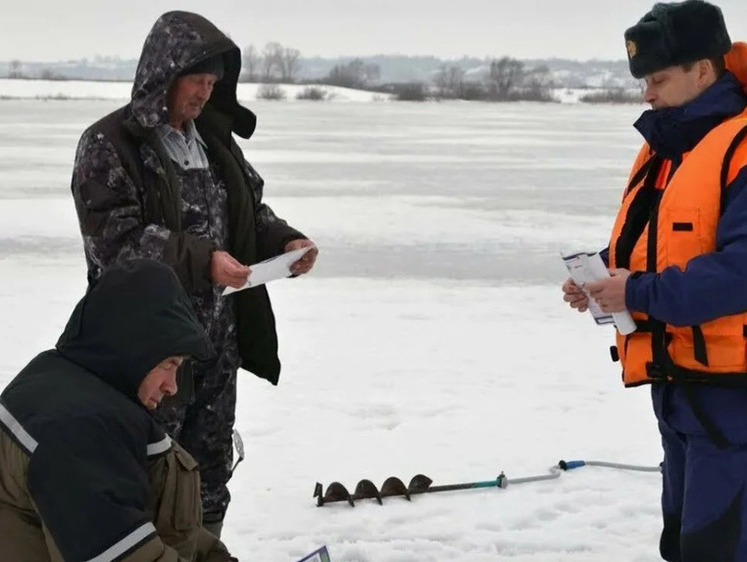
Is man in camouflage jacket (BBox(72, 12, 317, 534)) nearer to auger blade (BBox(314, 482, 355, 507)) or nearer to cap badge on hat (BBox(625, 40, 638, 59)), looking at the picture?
auger blade (BBox(314, 482, 355, 507))

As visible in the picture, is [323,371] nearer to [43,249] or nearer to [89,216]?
[89,216]

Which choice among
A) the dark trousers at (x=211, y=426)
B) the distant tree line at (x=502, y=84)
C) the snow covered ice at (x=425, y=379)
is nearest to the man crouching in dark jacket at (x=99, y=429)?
the dark trousers at (x=211, y=426)

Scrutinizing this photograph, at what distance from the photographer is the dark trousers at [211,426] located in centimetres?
337

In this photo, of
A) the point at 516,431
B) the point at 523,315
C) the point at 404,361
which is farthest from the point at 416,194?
the point at 516,431

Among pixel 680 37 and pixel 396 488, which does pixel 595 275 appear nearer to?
pixel 680 37

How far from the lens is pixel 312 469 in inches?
194

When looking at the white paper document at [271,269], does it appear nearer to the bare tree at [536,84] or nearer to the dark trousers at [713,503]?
the dark trousers at [713,503]

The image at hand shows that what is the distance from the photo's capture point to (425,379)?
21.2 feet

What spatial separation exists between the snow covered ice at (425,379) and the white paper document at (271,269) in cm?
134

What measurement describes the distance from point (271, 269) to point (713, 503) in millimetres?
1427

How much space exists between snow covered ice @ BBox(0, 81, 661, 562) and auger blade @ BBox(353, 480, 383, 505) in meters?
0.05

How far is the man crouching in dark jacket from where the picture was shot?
1980mm

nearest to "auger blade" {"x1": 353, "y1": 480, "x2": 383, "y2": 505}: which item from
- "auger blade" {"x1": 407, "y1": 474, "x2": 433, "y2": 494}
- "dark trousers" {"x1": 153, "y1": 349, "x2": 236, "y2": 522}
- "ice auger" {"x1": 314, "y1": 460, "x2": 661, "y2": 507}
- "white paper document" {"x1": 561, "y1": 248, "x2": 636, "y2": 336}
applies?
"ice auger" {"x1": 314, "y1": 460, "x2": 661, "y2": 507}

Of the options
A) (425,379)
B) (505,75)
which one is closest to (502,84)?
(505,75)
